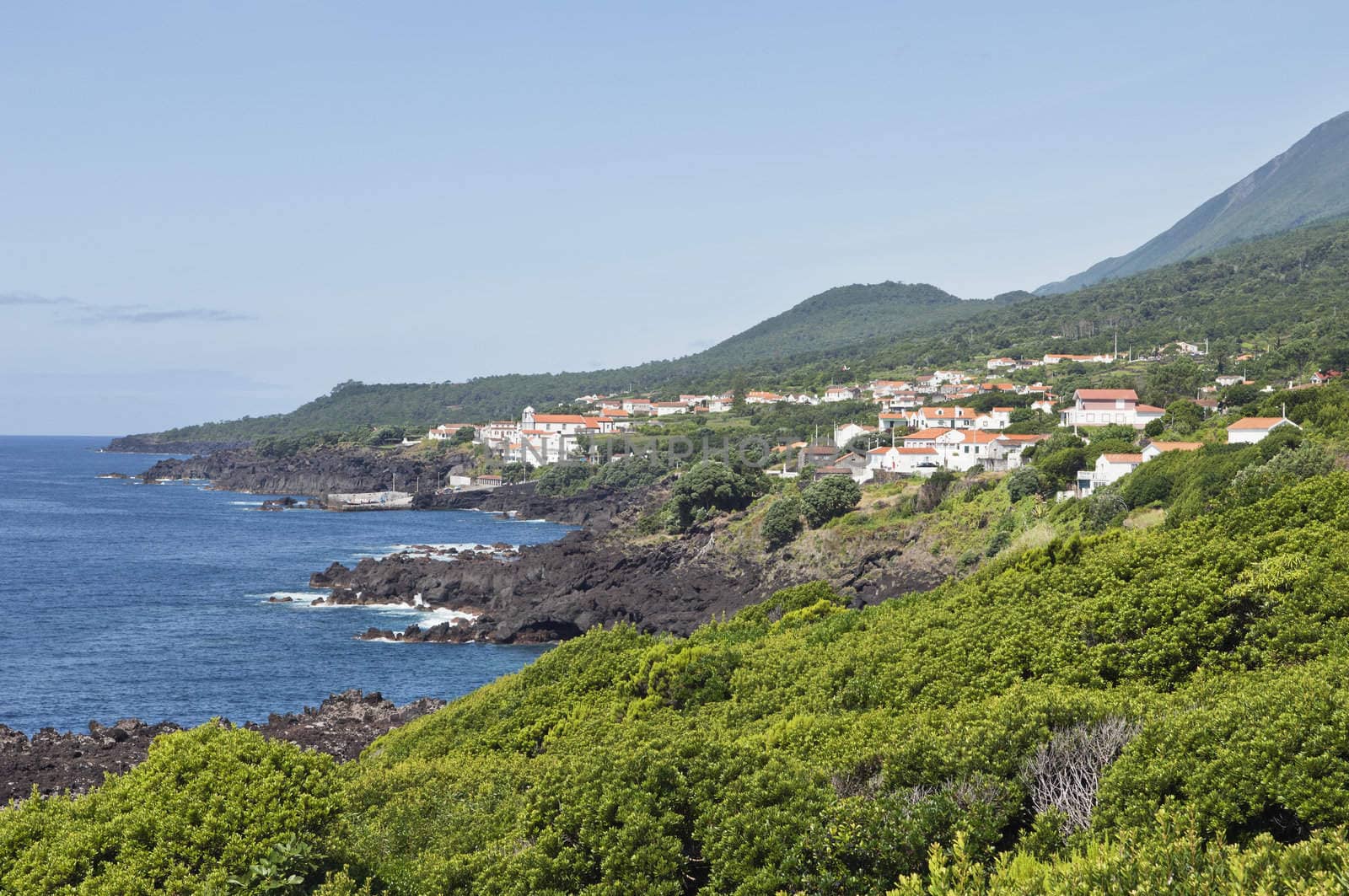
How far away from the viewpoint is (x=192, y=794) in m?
11.5

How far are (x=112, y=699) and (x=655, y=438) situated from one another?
3423 inches

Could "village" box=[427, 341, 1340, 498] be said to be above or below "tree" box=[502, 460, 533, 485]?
above

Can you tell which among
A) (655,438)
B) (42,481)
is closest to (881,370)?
(655,438)

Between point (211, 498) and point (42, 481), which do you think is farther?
point (42, 481)

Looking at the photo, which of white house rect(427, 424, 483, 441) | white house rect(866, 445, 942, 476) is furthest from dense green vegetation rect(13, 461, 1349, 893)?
white house rect(427, 424, 483, 441)

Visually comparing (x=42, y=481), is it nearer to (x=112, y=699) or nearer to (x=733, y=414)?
(x=733, y=414)

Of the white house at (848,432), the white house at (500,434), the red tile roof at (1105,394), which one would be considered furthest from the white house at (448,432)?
the red tile roof at (1105,394)

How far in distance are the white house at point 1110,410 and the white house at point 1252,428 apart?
19572mm

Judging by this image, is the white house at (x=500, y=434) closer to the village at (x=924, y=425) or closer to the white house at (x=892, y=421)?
the village at (x=924, y=425)

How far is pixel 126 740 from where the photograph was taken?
3075 cm

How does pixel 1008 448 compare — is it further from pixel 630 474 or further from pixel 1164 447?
pixel 630 474

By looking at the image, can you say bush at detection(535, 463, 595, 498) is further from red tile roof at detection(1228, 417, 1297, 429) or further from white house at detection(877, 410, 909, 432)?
red tile roof at detection(1228, 417, 1297, 429)

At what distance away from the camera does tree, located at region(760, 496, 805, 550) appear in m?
61.8

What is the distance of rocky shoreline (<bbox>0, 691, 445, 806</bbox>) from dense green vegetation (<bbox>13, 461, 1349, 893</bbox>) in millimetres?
14276
